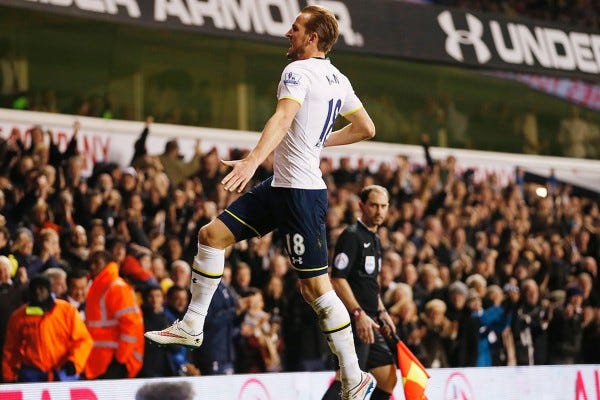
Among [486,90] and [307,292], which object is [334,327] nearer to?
[307,292]

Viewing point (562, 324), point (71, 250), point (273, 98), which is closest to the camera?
point (71, 250)

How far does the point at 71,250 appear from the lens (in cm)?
1205

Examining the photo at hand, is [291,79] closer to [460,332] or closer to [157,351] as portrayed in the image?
[157,351]

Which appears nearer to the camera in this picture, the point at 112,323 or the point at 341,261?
the point at 341,261

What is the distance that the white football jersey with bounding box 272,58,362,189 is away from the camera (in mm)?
7102

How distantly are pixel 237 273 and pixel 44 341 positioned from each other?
9.97 ft

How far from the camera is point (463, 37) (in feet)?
56.3

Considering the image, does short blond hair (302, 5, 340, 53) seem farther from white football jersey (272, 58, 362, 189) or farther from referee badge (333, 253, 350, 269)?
referee badge (333, 253, 350, 269)

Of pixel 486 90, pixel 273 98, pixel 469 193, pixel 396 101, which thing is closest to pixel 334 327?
pixel 469 193

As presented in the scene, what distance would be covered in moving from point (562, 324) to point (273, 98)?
7537 millimetres

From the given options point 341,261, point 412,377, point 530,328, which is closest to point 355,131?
point 341,261

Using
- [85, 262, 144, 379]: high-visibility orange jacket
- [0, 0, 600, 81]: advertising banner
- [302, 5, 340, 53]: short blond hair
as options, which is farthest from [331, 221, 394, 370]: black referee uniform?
[0, 0, 600, 81]: advertising banner

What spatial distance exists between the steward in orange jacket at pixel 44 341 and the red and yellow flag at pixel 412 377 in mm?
3040

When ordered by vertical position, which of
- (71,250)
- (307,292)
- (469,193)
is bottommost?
(307,292)
